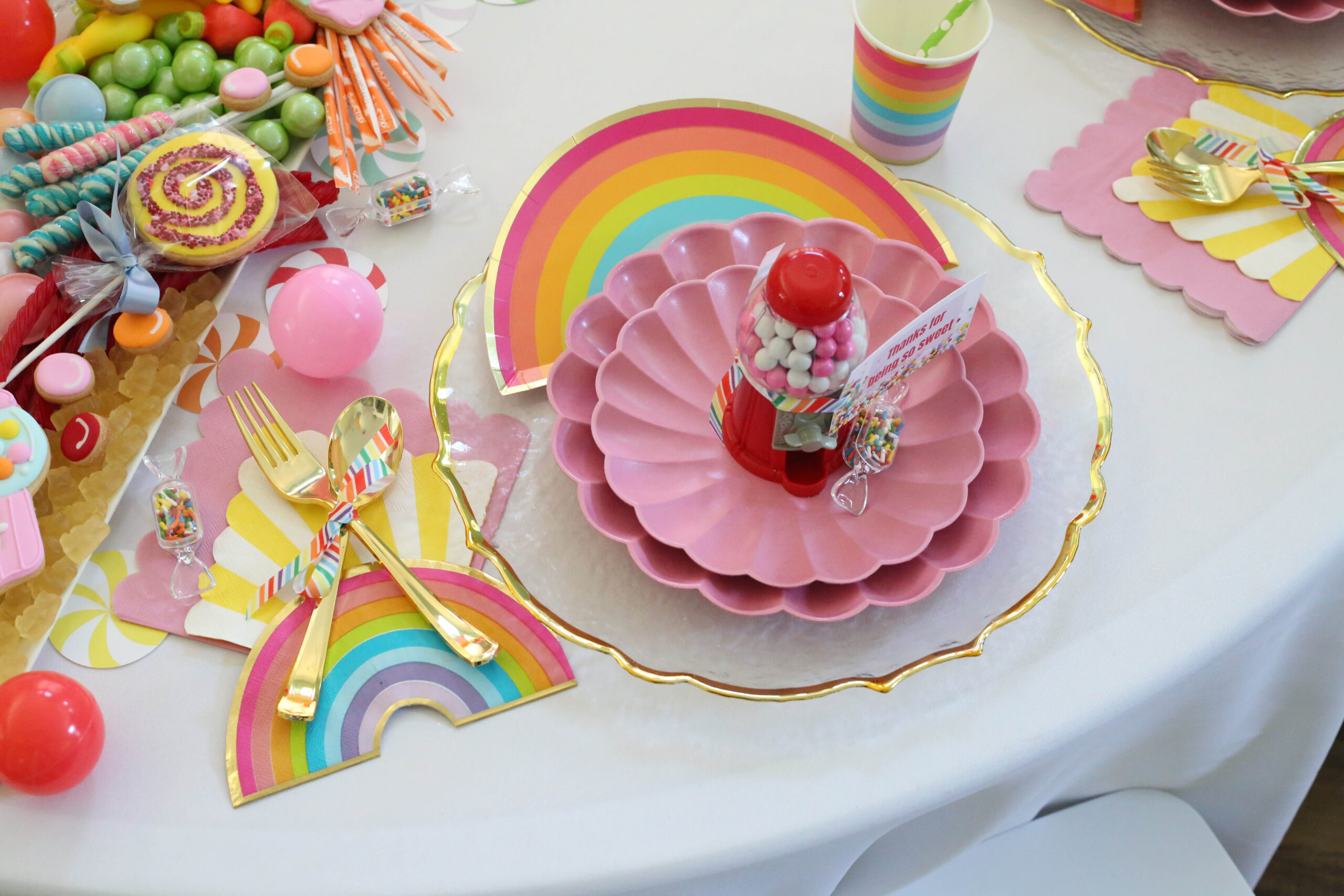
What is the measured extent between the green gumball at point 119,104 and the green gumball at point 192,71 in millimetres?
45

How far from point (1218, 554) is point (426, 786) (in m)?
0.60

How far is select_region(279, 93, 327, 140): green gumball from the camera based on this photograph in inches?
35.5

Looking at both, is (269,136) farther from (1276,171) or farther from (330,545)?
(1276,171)

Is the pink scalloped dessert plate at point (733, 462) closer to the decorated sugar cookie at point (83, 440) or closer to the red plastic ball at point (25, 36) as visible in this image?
the decorated sugar cookie at point (83, 440)

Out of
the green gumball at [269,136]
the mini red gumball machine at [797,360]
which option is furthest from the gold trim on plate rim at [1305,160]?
the green gumball at [269,136]

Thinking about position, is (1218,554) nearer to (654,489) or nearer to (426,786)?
(654,489)

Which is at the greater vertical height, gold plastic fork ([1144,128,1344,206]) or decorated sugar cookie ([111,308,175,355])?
gold plastic fork ([1144,128,1344,206])

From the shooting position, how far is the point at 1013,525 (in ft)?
2.27

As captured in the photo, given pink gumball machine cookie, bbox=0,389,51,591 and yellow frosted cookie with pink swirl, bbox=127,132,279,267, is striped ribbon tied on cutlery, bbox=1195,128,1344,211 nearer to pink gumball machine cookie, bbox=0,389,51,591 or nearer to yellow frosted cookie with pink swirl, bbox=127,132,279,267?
yellow frosted cookie with pink swirl, bbox=127,132,279,267

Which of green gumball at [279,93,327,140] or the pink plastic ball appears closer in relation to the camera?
the pink plastic ball

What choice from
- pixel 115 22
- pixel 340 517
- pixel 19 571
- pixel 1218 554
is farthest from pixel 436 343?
pixel 1218 554

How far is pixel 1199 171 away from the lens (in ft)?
2.87

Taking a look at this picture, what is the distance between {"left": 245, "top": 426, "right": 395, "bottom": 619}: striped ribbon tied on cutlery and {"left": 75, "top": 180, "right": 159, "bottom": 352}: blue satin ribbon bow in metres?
0.23

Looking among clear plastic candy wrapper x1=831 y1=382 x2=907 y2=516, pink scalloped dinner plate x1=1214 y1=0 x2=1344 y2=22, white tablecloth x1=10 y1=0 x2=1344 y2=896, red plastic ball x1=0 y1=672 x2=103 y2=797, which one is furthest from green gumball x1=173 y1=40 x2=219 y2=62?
pink scalloped dinner plate x1=1214 y1=0 x2=1344 y2=22
